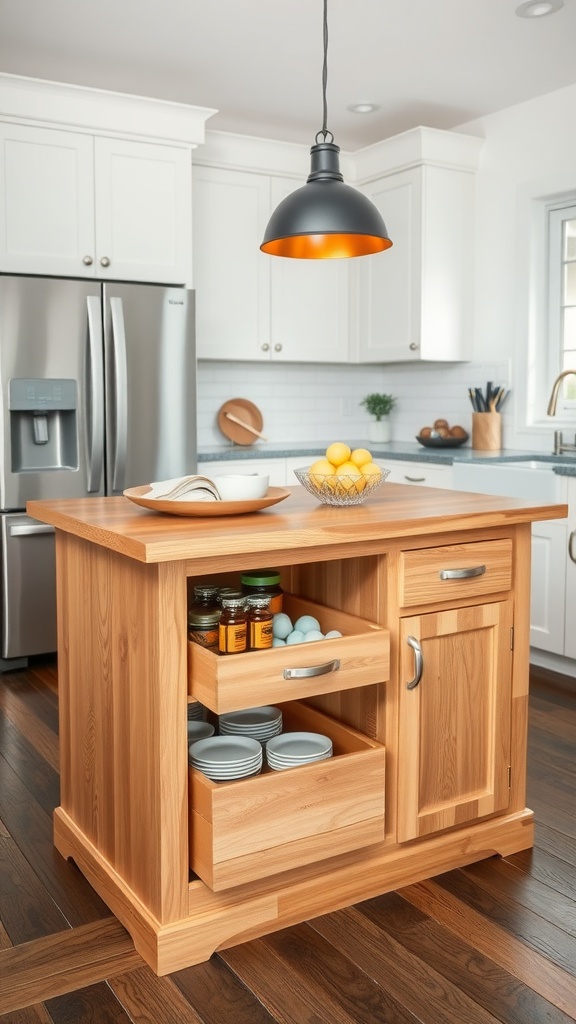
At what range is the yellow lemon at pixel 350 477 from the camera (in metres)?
2.20

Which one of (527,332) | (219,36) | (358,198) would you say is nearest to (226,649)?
(358,198)

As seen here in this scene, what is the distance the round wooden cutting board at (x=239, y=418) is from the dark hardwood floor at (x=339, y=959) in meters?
3.01

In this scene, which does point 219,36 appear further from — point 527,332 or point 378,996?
point 378,996

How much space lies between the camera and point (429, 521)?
2.05 m

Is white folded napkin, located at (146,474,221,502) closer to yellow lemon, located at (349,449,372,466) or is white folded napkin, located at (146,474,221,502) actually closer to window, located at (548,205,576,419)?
yellow lemon, located at (349,449,372,466)

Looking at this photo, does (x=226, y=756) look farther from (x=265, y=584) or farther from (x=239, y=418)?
(x=239, y=418)

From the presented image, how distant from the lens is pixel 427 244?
4.75m

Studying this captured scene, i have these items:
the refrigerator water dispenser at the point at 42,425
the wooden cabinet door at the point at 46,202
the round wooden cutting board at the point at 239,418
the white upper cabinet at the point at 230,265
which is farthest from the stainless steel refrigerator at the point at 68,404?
the round wooden cutting board at the point at 239,418

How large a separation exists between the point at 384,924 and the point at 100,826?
689 millimetres

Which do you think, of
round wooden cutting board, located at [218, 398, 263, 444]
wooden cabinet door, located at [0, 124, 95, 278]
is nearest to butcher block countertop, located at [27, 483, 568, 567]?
wooden cabinet door, located at [0, 124, 95, 278]

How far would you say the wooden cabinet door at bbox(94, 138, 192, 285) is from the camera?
4078 millimetres

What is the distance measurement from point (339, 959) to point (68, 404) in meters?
2.70

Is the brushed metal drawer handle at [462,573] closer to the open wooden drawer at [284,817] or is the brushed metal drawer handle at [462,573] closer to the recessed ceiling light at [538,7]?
the open wooden drawer at [284,817]

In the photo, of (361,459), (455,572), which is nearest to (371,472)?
(361,459)
